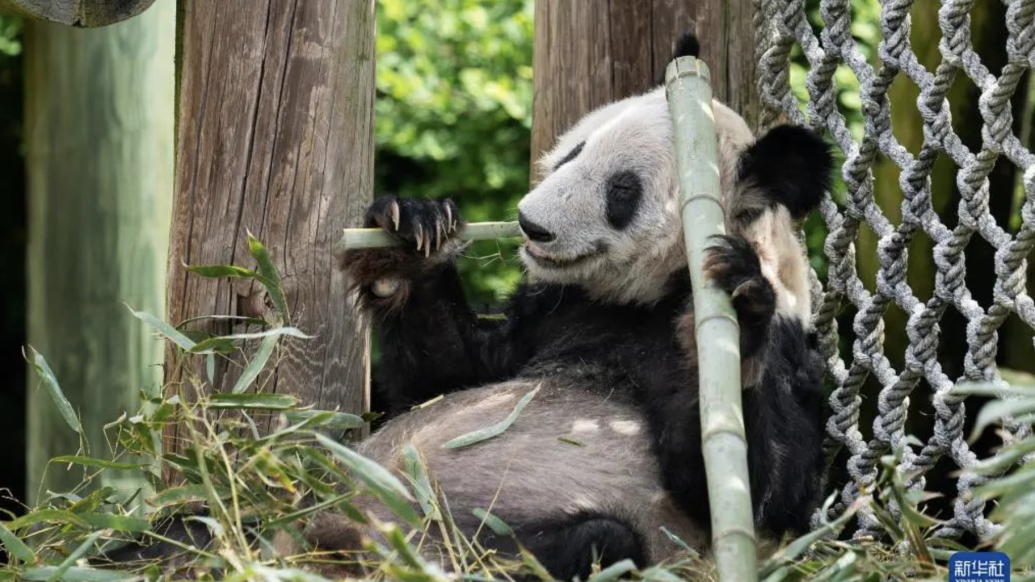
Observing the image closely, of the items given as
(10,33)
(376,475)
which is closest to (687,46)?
(376,475)

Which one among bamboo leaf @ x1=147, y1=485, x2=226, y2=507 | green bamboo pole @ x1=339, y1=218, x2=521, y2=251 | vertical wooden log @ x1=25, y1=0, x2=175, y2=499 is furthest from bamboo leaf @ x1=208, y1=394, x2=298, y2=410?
vertical wooden log @ x1=25, y1=0, x2=175, y2=499

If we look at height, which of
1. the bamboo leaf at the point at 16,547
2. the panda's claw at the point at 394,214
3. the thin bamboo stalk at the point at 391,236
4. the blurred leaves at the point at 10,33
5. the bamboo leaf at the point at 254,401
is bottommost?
the bamboo leaf at the point at 16,547

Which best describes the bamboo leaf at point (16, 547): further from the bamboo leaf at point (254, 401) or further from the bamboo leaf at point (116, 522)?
the bamboo leaf at point (254, 401)

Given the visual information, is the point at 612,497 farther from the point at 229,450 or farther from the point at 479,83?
the point at 479,83

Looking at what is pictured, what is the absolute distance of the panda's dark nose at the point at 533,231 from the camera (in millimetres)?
3453

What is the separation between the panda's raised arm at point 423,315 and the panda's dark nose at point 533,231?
8.6 inches

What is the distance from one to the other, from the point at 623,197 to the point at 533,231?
0.27 meters

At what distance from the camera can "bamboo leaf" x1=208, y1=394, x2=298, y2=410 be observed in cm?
301

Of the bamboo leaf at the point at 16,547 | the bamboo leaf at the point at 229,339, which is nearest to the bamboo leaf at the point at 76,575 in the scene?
the bamboo leaf at the point at 16,547

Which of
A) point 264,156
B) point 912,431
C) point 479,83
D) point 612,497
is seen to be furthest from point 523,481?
point 479,83

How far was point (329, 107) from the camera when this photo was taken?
3539mm

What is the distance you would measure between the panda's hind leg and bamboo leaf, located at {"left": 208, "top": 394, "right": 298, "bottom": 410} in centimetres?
60

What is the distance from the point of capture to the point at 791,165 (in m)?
3.47

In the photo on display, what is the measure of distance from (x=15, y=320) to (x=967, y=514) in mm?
6392
